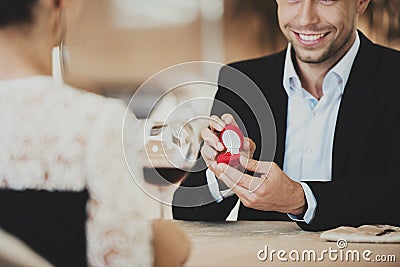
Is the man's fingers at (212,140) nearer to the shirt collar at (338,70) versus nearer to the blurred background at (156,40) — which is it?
the blurred background at (156,40)

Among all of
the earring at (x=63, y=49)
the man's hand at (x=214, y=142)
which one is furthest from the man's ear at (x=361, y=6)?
the earring at (x=63, y=49)

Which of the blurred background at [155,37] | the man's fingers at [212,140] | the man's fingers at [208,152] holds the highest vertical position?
the blurred background at [155,37]

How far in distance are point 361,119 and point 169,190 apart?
58 centimetres

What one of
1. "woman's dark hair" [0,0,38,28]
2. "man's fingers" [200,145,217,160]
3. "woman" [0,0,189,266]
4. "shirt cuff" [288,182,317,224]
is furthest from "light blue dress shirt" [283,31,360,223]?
"woman's dark hair" [0,0,38,28]

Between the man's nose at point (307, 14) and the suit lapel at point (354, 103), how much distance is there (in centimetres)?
15

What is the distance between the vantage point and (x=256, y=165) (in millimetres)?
1901

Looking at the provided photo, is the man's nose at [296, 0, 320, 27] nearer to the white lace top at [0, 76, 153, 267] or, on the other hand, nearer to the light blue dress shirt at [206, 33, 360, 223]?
the light blue dress shirt at [206, 33, 360, 223]

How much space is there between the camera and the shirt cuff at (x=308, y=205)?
1932mm

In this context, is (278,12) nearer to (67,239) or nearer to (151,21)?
(151,21)

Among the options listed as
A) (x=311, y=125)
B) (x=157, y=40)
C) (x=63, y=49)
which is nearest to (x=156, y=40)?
(x=157, y=40)

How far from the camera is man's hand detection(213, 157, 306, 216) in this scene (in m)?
1.89

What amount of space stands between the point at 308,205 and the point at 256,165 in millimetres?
195

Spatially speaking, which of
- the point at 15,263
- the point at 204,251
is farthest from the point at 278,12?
the point at 15,263

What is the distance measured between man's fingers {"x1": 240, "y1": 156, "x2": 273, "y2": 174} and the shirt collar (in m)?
0.21
